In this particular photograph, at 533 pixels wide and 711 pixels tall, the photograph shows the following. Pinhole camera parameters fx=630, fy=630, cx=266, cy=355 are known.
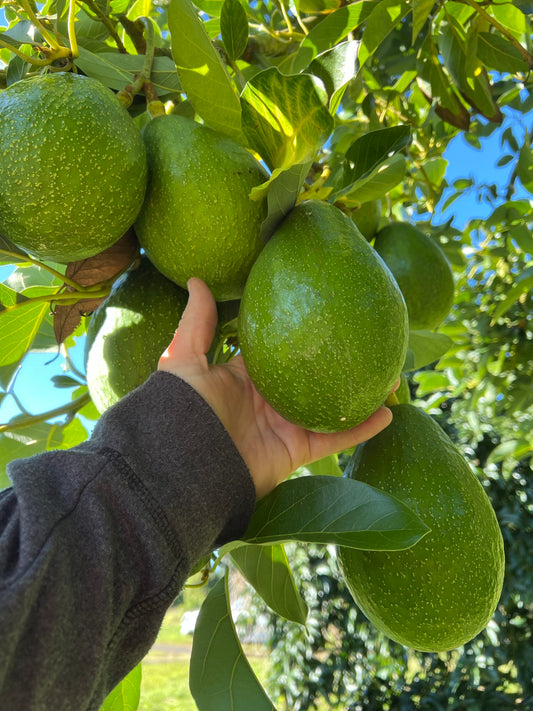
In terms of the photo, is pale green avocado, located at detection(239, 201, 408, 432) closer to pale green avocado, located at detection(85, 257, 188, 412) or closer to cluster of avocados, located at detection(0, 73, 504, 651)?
cluster of avocados, located at detection(0, 73, 504, 651)

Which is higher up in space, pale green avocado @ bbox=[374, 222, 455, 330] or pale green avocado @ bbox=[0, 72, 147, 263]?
pale green avocado @ bbox=[0, 72, 147, 263]

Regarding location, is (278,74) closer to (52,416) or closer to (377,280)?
(377,280)

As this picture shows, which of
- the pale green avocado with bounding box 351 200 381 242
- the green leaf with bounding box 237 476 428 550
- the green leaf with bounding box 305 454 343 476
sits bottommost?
the green leaf with bounding box 305 454 343 476

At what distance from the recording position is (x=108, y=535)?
51cm

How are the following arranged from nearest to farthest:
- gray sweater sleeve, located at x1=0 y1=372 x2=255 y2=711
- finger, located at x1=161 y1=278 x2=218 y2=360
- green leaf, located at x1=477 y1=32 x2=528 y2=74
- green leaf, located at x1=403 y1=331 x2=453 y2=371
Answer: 1. gray sweater sleeve, located at x1=0 y1=372 x2=255 y2=711
2. finger, located at x1=161 y1=278 x2=218 y2=360
3. green leaf, located at x1=403 y1=331 x2=453 y2=371
4. green leaf, located at x1=477 y1=32 x2=528 y2=74

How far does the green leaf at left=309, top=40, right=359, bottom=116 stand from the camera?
62cm

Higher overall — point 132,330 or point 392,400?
point 132,330

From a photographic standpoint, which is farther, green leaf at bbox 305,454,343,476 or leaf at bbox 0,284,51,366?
green leaf at bbox 305,454,343,476

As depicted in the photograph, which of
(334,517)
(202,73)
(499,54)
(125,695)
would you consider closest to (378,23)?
(202,73)

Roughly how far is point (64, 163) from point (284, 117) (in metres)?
0.21

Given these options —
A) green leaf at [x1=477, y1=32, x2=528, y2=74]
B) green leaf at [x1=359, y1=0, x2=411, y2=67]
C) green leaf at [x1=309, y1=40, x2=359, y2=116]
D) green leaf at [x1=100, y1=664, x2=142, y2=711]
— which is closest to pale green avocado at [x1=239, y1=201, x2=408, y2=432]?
green leaf at [x1=309, y1=40, x2=359, y2=116]

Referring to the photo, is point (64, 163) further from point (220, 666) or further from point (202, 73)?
point (220, 666)

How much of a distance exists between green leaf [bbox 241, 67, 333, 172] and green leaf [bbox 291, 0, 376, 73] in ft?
1.00

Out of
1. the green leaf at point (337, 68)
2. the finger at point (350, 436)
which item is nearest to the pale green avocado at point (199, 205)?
the green leaf at point (337, 68)
